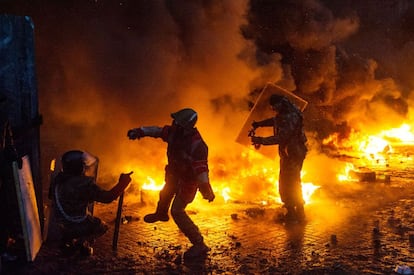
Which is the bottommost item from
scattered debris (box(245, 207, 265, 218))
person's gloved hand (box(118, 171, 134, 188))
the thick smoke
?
scattered debris (box(245, 207, 265, 218))

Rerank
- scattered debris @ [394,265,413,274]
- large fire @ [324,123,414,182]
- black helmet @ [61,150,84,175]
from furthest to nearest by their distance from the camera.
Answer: large fire @ [324,123,414,182]
black helmet @ [61,150,84,175]
scattered debris @ [394,265,413,274]

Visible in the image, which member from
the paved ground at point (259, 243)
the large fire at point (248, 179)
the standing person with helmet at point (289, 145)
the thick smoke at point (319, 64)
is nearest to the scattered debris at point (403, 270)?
the paved ground at point (259, 243)

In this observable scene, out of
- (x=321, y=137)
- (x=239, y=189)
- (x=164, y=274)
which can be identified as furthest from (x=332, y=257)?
(x=321, y=137)

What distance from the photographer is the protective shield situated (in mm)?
9508

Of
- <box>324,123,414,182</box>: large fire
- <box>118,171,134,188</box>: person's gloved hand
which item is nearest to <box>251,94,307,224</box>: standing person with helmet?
<box>118,171,134,188</box>: person's gloved hand

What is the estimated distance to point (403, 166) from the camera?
12.7 m

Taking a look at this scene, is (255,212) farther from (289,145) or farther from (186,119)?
(186,119)

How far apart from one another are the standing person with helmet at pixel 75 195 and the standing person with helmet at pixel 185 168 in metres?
0.70

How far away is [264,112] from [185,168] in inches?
190

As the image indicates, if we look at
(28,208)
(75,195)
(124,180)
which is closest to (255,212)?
(124,180)

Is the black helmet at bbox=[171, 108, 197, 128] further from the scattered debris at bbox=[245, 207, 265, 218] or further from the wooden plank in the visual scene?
the scattered debris at bbox=[245, 207, 265, 218]

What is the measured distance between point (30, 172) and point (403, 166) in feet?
32.4

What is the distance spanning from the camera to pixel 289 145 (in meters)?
7.66

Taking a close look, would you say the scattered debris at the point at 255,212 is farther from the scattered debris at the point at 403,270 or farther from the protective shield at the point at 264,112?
the scattered debris at the point at 403,270
